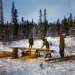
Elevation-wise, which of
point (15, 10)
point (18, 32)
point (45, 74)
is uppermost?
point (15, 10)

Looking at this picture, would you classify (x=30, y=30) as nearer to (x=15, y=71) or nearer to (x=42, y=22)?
(x=42, y=22)

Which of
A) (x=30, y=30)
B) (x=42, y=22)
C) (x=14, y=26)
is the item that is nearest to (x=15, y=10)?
(x=14, y=26)

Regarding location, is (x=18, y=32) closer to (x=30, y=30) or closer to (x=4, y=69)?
(x=30, y=30)

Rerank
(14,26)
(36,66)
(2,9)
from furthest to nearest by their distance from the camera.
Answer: (14,26), (2,9), (36,66)

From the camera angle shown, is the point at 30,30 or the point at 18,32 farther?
the point at 30,30

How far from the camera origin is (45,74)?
1555cm

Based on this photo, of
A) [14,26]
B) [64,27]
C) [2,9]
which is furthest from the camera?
[64,27]

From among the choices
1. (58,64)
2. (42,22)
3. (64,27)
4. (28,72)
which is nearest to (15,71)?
(28,72)

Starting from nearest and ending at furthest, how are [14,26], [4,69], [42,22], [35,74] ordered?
[35,74] < [4,69] < [14,26] < [42,22]

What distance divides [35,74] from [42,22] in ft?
287

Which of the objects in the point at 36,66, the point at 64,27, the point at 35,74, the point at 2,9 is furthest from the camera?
the point at 64,27

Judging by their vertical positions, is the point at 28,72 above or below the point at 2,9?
below

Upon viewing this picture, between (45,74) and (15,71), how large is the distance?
1.97 metres

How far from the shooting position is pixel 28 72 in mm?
16016
